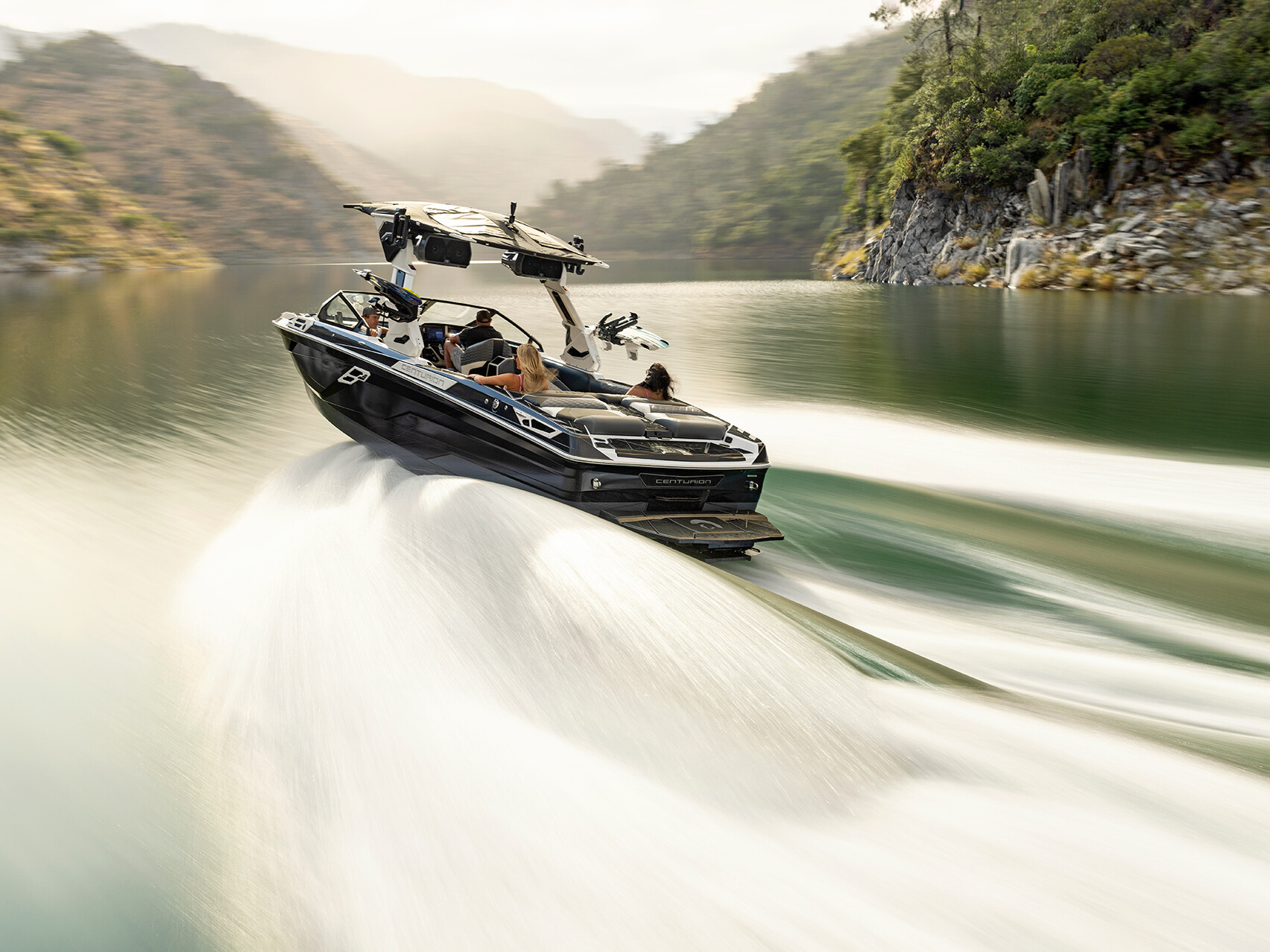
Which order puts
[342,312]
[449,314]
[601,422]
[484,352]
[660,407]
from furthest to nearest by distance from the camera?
[449,314] → [484,352] → [342,312] → [660,407] → [601,422]

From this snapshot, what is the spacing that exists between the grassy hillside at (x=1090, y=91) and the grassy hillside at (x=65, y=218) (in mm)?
66720

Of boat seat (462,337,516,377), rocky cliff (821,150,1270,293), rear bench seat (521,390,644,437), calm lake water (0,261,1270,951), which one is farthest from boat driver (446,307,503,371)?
rocky cliff (821,150,1270,293)

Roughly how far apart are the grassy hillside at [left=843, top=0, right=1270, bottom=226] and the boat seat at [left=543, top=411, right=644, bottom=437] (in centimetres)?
4612

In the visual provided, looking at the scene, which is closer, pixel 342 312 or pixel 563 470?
pixel 563 470

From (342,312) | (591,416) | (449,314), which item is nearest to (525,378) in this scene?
(591,416)

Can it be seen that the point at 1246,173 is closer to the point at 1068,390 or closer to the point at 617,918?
the point at 1068,390

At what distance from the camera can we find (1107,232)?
43.4 meters

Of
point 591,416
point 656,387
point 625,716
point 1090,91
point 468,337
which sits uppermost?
point 1090,91

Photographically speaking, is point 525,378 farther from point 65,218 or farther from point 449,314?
point 65,218

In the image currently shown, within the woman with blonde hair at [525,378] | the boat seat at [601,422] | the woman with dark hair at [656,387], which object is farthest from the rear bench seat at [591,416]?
the woman with dark hair at [656,387]

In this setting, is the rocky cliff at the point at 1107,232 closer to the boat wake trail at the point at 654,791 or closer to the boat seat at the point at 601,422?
the boat seat at the point at 601,422

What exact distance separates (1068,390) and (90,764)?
1639 centimetres

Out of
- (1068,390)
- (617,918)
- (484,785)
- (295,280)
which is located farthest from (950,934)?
(295,280)

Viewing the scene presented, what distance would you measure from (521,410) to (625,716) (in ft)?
11.5
